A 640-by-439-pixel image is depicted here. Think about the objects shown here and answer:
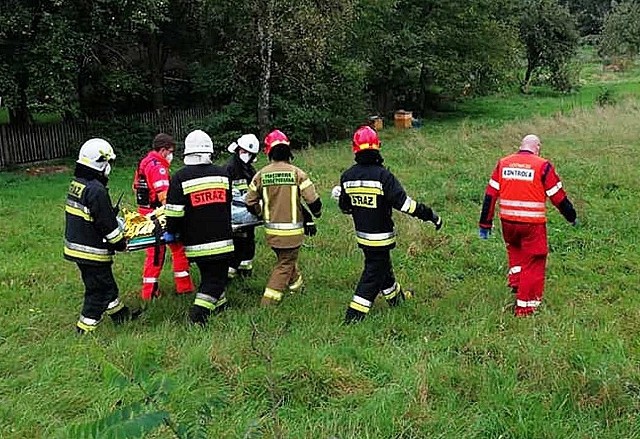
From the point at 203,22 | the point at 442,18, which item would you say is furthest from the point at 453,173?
the point at 442,18

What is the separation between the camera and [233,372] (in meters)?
4.86

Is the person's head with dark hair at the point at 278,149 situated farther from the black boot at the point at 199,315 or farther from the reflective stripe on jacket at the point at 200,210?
the black boot at the point at 199,315

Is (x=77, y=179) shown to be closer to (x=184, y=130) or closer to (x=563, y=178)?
(x=563, y=178)

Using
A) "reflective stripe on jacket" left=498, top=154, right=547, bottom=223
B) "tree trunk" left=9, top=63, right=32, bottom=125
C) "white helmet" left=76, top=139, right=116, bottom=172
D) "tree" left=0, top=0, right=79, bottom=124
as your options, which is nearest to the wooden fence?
"tree trunk" left=9, top=63, right=32, bottom=125

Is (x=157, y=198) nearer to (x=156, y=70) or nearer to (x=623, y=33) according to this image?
(x=156, y=70)

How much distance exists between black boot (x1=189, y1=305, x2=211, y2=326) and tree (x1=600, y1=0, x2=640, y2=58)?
46706 mm

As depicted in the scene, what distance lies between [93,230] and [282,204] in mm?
1764

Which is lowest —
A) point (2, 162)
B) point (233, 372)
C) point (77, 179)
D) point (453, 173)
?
point (2, 162)

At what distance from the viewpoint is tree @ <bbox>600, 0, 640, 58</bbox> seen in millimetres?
45594

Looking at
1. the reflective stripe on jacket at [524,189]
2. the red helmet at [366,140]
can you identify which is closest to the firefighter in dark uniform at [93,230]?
the red helmet at [366,140]

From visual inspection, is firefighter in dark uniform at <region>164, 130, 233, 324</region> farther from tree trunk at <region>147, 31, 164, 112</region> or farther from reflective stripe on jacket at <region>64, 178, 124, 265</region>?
tree trunk at <region>147, 31, 164, 112</region>

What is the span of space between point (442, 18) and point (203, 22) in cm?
1060

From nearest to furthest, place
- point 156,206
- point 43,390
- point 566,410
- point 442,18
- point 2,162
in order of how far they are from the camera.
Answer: point 566,410, point 43,390, point 156,206, point 2,162, point 442,18

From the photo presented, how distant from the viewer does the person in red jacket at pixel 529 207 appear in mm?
6195
